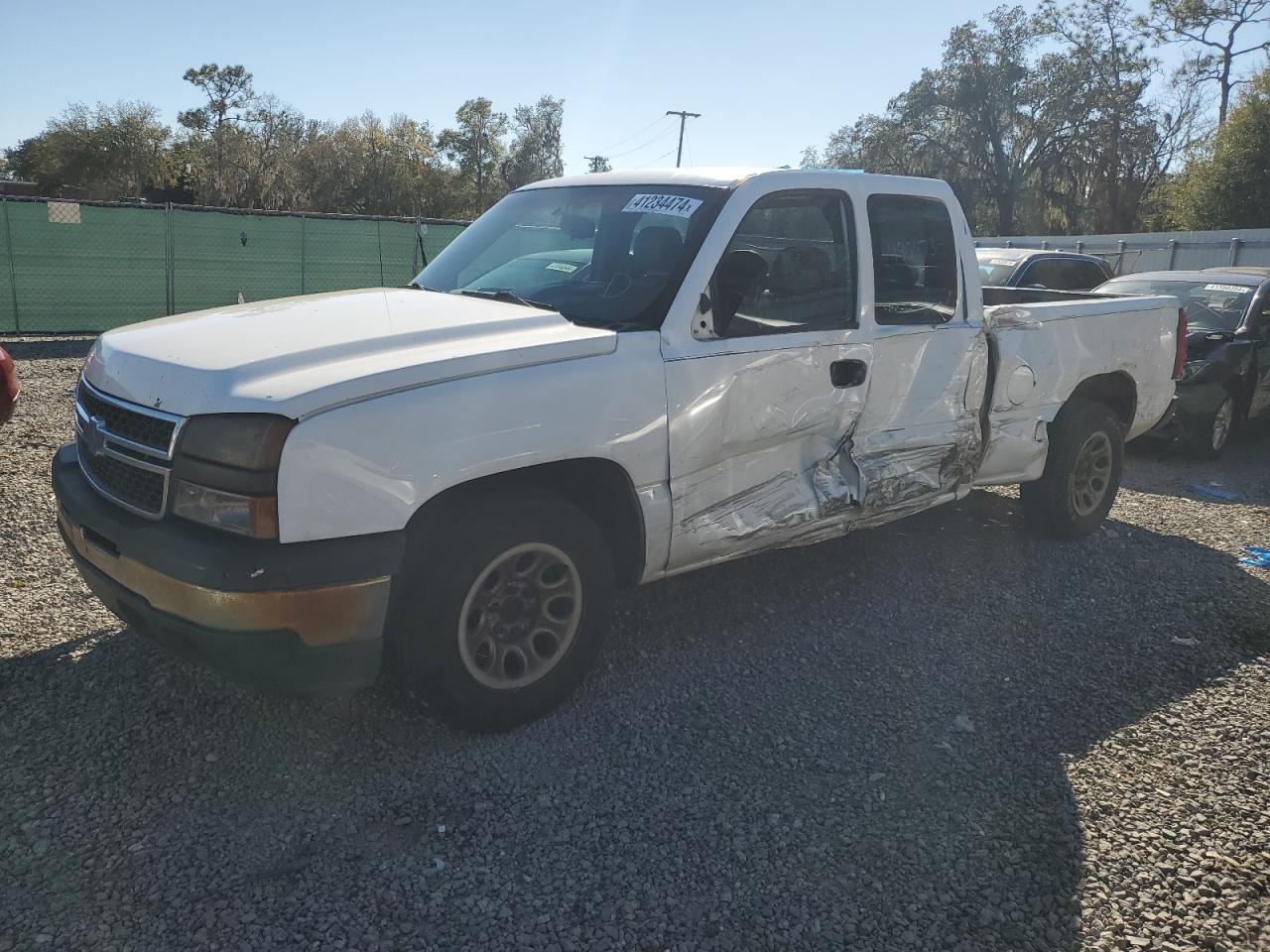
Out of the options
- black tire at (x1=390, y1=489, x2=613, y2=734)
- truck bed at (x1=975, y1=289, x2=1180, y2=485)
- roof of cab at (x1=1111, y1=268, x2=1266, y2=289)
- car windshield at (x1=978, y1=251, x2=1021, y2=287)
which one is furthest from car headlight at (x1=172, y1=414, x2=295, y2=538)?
car windshield at (x1=978, y1=251, x2=1021, y2=287)

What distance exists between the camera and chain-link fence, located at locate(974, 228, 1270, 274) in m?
21.1

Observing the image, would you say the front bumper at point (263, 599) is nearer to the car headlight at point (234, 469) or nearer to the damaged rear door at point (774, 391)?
→ the car headlight at point (234, 469)

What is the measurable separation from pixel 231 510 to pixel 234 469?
120 mm

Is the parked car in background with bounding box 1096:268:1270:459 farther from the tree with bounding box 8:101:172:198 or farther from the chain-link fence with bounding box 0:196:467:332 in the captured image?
the tree with bounding box 8:101:172:198

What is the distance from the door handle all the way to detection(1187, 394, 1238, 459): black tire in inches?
231

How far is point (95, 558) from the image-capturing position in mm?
3111

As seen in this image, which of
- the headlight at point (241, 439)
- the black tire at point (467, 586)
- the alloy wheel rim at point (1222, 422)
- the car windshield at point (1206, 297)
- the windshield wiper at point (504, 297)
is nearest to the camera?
the headlight at point (241, 439)

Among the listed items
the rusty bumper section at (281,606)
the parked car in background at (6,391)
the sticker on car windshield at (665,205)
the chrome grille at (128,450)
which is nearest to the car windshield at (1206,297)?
the sticker on car windshield at (665,205)

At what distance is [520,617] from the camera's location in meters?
3.30

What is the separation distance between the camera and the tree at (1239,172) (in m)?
32.1

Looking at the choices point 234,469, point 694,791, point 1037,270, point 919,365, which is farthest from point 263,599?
point 1037,270

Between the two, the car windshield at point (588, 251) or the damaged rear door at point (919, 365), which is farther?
the damaged rear door at point (919, 365)

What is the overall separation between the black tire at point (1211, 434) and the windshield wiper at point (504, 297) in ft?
23.4

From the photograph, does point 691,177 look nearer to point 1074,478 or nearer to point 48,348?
point 1074,478
